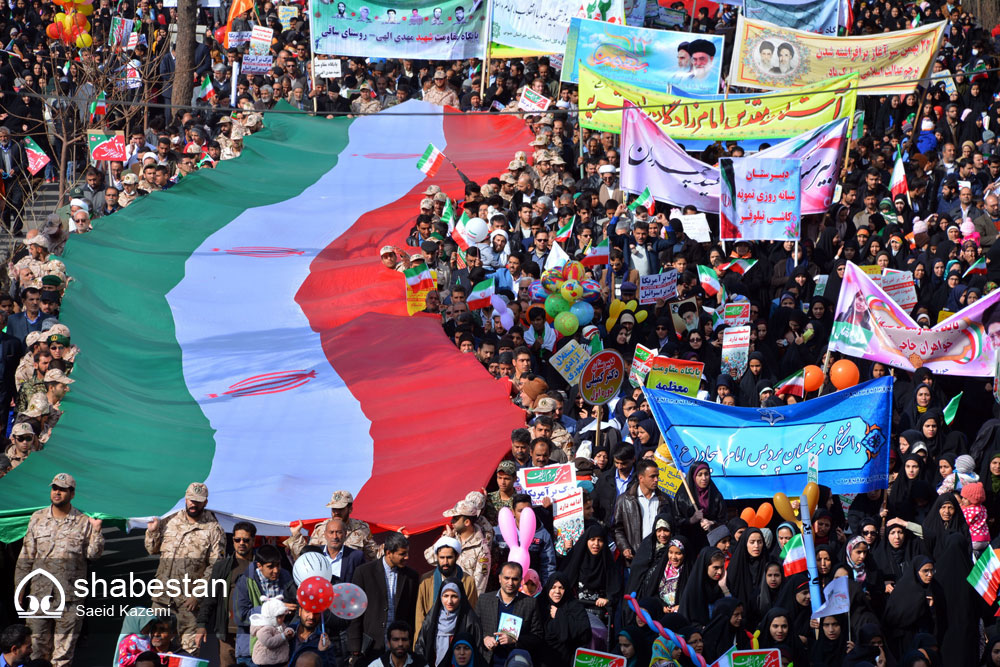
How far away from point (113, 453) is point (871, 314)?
6187 mm

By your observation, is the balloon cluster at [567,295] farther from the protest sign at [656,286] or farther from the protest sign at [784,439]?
the protest sign at [784,439]

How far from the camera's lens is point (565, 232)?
48.0ft

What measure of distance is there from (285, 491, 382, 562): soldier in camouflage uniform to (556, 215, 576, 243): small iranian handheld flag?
6124 millimetres

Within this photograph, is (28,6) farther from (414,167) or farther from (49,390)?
(49,390)

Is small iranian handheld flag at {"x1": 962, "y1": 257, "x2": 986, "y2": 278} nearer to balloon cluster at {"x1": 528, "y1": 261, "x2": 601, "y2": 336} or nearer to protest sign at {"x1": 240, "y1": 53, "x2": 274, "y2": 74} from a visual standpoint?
balloon cluster at {"x1": 528, "y1": 261, "x2": 601, "y2": 336}

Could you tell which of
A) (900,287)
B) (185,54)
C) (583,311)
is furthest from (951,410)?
(185,54)

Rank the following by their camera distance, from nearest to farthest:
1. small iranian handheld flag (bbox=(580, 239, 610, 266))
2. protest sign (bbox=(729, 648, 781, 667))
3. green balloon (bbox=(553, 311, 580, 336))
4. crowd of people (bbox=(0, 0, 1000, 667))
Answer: protest sign (bbox=(729, 648, 781, 667)) < crowd of people (bbox=(0, 0, 1000, 667)) < green balloon (bbox=(553, 311, 580, 336)) < small iranian handheld flag (bbox=(580, 239, 610, 266))

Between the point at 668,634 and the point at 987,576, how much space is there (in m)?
2.37

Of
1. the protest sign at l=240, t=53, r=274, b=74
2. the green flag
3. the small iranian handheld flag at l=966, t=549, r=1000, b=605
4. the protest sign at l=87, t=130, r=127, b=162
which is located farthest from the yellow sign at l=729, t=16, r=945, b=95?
the small iranian handheld flag at l=966, t=549, r=1000, b=605

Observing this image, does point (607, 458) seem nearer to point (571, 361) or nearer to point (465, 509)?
point (571, 361)

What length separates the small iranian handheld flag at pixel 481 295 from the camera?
12.9 m

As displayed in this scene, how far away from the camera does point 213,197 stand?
1645 centimetres

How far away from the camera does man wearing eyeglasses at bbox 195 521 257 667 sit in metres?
8.25

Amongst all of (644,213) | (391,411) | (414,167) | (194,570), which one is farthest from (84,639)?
(414,167)
